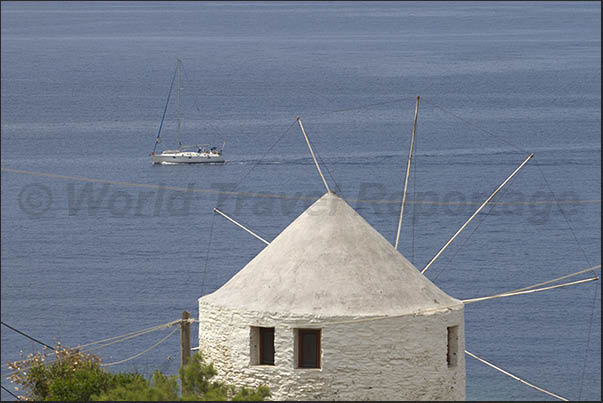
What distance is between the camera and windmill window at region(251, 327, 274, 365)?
96.7 ft

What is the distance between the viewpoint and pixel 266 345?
29.6m

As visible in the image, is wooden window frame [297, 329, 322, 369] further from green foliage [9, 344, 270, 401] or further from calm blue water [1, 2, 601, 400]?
calm blue water [1, 2, 601, 400]

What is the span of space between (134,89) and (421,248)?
10509 centimetres

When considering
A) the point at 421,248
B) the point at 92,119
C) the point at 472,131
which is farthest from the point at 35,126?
the point at 421,248

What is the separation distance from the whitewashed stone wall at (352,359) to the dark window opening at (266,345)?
0.75 ft

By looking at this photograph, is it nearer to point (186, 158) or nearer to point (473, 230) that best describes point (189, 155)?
point (186, 158)

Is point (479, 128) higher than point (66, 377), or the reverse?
point (479, 128)

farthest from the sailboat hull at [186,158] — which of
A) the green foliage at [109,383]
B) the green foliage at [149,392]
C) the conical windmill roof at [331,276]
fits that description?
the green foliage at [149,392]

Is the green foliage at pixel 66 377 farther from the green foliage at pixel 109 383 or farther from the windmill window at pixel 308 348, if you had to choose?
the windmill window at pixel 308 348

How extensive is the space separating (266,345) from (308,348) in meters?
0.99

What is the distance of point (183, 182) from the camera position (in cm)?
13100

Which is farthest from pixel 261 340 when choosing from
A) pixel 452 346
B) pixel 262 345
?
pixel 452 346

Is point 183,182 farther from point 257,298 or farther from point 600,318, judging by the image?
point 257,298

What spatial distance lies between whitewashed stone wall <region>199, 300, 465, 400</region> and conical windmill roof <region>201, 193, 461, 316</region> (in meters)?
0.31
